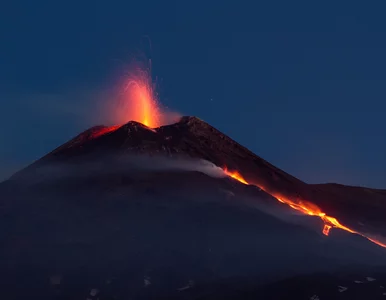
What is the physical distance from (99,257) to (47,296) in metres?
7.44

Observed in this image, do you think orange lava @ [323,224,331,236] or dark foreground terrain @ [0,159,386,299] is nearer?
dark foreground terrain @ [0,159,386,299]

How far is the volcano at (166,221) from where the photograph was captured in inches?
2616

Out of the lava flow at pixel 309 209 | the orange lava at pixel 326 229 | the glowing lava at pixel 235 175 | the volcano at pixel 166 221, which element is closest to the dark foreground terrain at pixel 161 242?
the volcano at pixel 166 221

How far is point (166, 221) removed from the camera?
74.6 m

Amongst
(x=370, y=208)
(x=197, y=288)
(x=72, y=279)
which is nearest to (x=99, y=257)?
(x=72, y=279)

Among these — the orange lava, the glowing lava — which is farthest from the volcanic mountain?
the orange lava

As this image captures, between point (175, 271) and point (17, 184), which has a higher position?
point (17, 184)

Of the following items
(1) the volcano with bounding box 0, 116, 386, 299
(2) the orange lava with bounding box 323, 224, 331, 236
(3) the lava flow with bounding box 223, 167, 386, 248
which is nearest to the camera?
(1) the volcano with bounding box 0, 116, 386, 299

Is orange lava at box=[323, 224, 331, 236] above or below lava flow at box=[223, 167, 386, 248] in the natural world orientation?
below

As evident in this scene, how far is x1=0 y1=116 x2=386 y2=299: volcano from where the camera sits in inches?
2616

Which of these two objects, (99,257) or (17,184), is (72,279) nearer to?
(99,257)

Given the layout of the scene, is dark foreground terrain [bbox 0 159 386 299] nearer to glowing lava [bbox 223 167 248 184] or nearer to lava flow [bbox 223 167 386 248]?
lava flow [bbox 223 167 386 248]

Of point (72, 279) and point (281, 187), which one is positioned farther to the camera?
point (281, 187)

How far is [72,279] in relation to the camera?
6544 cm
